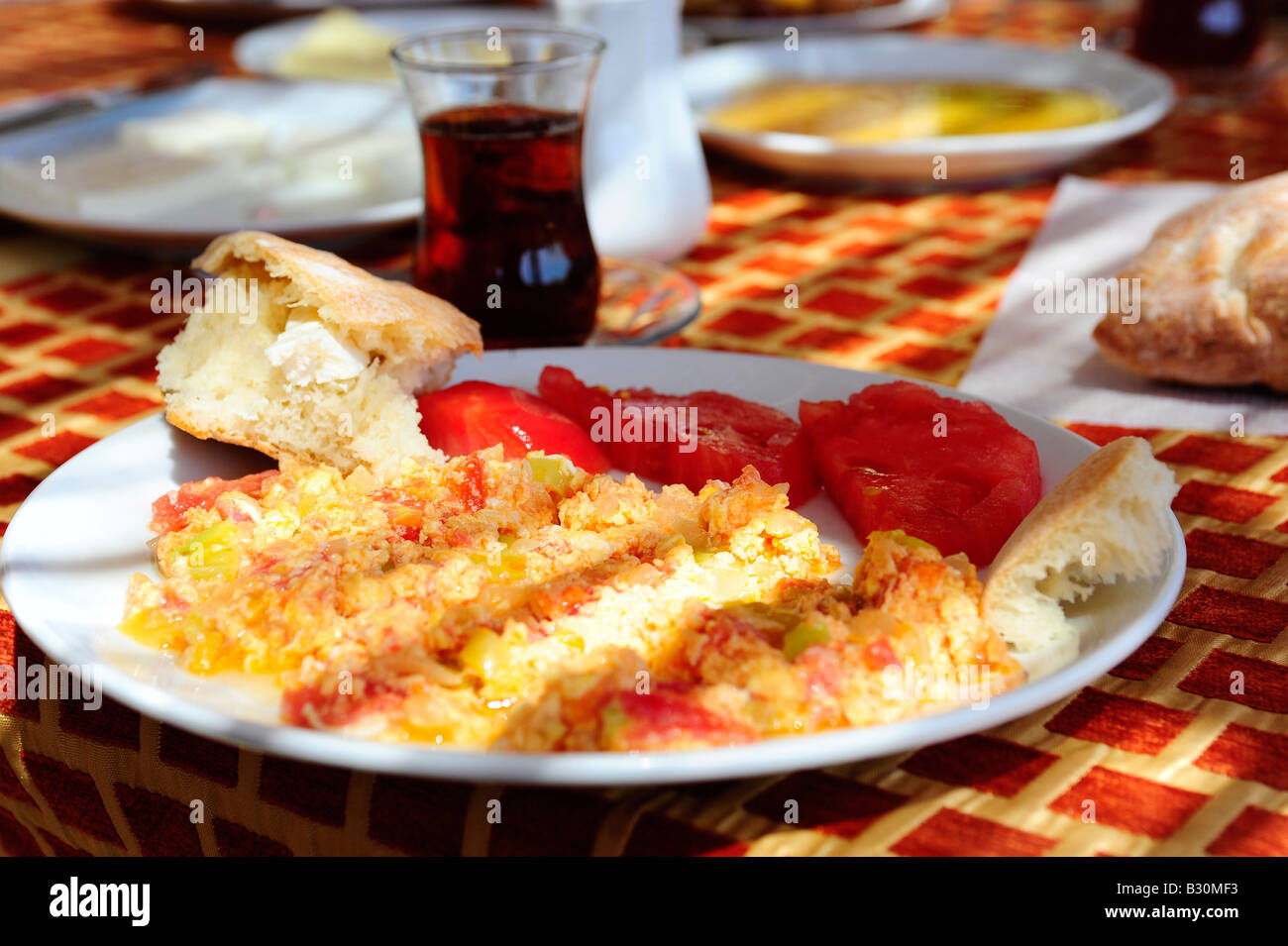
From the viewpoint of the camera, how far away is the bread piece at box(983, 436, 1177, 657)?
1179mm

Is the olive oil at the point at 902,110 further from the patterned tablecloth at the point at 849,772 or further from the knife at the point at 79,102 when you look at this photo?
the knife at the point at 79,102

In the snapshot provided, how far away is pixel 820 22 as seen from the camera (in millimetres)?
3729

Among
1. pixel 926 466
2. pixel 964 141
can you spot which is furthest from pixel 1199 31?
pixel 926 466

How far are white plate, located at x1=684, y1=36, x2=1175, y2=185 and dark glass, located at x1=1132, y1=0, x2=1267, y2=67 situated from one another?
271mm

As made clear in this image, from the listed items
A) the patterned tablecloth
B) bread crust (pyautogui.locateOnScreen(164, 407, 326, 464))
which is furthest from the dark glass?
bread crust (pyautogui.locateOnScreen(164, 407, 326, 464))

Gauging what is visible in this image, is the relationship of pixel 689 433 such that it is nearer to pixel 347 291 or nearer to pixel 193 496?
pixel 347 291

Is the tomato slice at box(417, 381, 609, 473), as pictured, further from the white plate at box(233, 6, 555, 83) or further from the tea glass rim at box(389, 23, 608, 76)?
the white plate at box(233, 6, 555, 83)

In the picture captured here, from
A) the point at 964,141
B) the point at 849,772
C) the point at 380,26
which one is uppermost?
the point at 380,26

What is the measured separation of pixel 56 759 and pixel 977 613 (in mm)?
878

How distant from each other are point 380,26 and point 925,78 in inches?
62.2

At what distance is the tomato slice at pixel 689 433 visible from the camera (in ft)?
5.03

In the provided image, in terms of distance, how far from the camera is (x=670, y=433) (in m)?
1.59

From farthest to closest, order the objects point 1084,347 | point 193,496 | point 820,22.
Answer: point 820,22
point 1084,347
point 193,496
